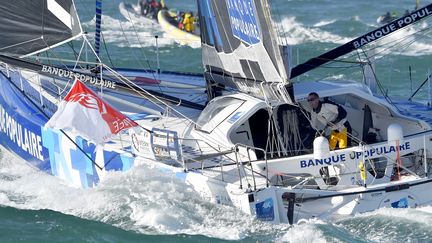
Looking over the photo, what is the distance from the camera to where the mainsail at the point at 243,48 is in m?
13.0

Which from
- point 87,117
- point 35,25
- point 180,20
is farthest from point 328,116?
point 180,20

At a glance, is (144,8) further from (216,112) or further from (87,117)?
(87,117)

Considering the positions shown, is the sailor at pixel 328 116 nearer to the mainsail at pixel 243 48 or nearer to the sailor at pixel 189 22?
the mainsail at pixel 243 48

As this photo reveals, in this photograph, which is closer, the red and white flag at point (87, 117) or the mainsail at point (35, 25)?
the red and white flag at point (87, 117)

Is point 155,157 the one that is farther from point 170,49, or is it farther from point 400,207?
point 170,49

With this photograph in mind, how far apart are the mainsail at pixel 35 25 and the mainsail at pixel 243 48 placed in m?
1.72

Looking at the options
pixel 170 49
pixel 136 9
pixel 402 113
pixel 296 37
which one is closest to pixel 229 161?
pixel 402 113

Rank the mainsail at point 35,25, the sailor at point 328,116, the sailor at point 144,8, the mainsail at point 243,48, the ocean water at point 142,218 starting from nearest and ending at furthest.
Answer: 1. the ocean water at point 142,218
2. the mainsail at point 243,48
3. the sailor at point 328,116
4. the mainsail at point 35,25
5. the sailor at point 144,8

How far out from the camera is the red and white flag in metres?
13.1

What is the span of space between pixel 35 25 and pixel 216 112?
8.77ft

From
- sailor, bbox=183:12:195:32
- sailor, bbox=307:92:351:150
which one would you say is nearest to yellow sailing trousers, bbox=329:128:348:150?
sailor, bbox=307:92:351:150

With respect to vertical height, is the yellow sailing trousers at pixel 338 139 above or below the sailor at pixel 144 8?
below

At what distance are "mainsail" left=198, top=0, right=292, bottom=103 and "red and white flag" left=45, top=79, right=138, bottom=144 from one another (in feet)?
5.46

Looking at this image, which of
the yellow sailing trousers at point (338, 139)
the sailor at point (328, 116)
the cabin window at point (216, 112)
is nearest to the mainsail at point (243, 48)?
the cabin window at point (216, 112)
